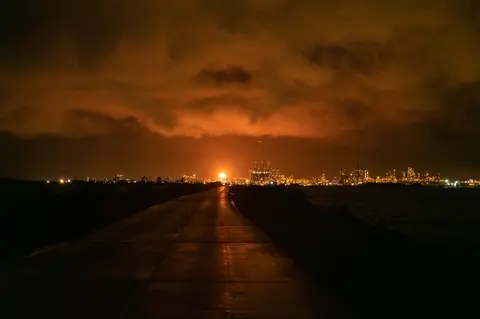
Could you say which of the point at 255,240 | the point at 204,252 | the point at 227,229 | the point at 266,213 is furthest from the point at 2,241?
the point at 266,213

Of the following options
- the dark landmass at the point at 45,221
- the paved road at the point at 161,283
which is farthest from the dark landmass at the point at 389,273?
the dark landmass at the point at 45,221

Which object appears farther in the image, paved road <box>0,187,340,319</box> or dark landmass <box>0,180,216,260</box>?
dark landmass <box>0,180,216,260</box>

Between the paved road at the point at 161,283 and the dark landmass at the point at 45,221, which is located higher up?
the dark landmass at the point at 45,221

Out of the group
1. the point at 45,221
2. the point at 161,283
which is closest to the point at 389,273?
the point at 161,283

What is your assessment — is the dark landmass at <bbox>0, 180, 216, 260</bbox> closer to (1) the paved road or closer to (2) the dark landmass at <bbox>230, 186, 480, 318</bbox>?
(1) the paved road

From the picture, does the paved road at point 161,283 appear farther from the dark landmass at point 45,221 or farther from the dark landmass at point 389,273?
the dark landmass at point 45,221

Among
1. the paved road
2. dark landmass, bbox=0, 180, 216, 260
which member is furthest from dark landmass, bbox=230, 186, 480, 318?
dark landmass, bbox=0, 180, 216, 260

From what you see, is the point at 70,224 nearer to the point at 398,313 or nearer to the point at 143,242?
the point at 143,242

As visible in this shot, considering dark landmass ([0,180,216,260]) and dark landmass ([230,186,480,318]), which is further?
dark landmass ([0,180,216,260])

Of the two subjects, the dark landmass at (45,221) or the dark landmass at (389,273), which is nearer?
the dark landmass at (389,273)

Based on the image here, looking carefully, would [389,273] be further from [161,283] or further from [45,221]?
[45,221]

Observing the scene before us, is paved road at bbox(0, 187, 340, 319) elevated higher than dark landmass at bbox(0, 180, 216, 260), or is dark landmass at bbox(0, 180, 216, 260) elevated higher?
dark landmass at bbox(0, 180, 216, 260)
